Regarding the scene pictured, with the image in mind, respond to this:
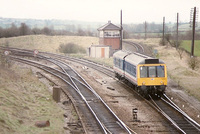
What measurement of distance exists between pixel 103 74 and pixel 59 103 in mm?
13807

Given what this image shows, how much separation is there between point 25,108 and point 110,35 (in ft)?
139

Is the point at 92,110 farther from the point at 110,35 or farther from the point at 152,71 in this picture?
the point at 110,35

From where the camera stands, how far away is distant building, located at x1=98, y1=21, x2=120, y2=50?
58156mm

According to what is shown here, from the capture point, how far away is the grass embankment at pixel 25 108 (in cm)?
1435

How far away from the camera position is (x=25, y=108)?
1777 cm

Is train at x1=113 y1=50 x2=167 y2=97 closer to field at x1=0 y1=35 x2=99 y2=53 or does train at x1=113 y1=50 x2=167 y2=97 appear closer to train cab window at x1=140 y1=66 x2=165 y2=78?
train cab window at x1=140 y1=66 x2=165 y2=78

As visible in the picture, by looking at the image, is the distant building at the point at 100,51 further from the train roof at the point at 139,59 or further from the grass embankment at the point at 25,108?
the grass embankment at the point at 25,108

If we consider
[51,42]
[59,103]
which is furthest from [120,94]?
[51,42]

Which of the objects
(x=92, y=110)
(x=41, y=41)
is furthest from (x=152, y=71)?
(x=41, y=41)

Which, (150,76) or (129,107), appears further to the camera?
(150,76)

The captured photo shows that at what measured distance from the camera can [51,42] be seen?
83.0 m

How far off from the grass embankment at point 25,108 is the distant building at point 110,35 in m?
34.7

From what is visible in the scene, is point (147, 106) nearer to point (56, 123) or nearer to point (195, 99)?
point (195, 99)

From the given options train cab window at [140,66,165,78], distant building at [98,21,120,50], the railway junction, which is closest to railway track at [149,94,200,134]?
the railway junction
